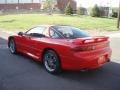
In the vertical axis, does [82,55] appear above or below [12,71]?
above

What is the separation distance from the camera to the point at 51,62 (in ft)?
23.4

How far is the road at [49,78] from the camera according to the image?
20.0 feet

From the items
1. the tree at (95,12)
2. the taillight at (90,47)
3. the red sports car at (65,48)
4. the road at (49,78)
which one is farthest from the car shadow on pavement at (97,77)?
the tree at (95,12)

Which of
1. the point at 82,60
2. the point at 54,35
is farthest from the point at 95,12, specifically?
the point at 82,60

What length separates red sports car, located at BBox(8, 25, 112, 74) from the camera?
6461mm

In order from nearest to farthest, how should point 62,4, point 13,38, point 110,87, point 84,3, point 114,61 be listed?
point 110,87 < point 114,61 < point 13,38 < point 84,3 < point 62,4

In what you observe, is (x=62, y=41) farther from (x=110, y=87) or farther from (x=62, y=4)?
(x=62, y=4)

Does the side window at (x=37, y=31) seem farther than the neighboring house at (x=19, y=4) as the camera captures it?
No

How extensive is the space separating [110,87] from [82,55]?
3.37ft

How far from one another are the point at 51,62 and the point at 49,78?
1.87 feet

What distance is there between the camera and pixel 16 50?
9242 millimetres

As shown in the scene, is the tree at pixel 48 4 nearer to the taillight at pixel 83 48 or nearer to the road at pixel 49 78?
the road at pixel 49 78

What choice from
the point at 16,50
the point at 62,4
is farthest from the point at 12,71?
the point at 62,4

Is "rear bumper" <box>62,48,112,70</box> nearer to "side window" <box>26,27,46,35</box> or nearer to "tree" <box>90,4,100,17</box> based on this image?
"side window" <box>26,27,46,35</box>
